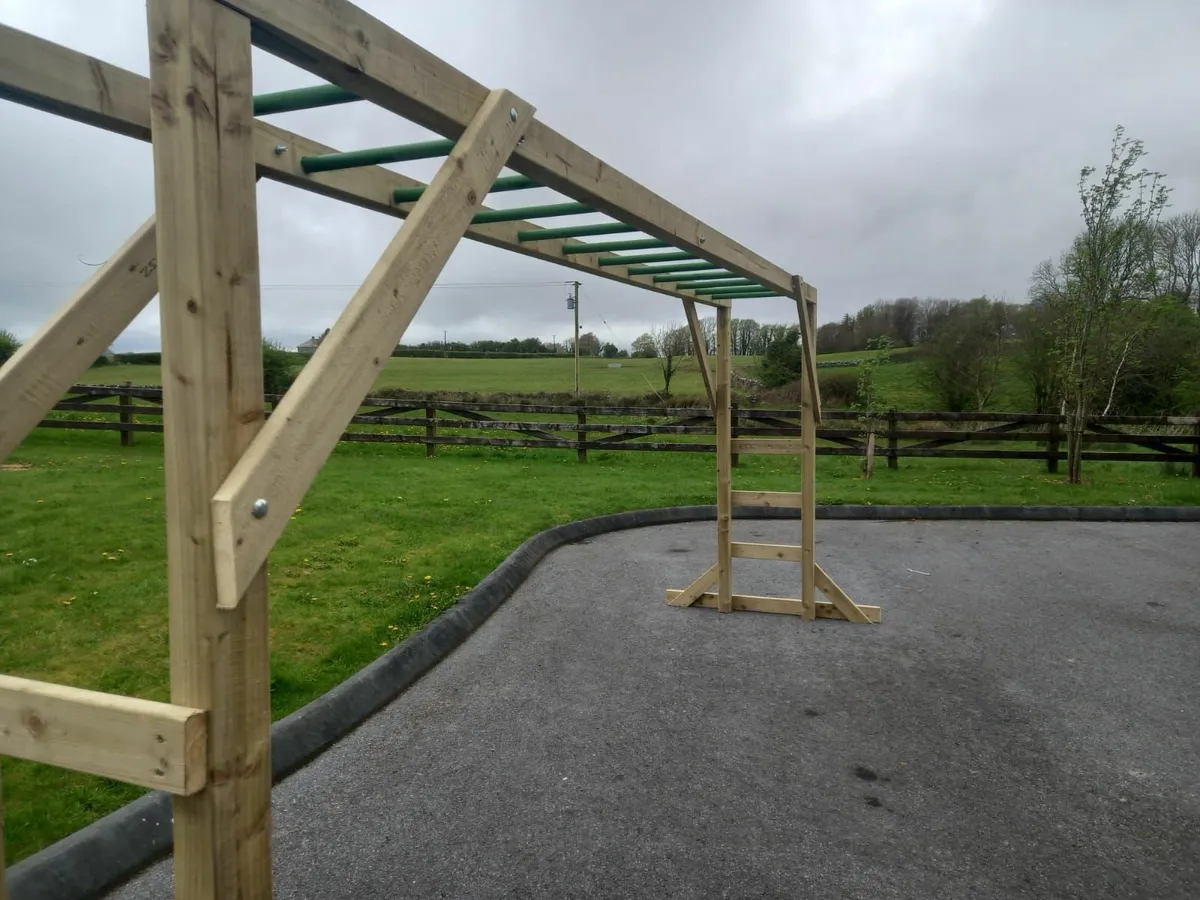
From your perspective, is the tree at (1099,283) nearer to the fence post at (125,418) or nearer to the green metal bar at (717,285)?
the green metal bar at (717,285)

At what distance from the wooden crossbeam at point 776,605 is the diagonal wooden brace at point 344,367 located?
4.29 metres

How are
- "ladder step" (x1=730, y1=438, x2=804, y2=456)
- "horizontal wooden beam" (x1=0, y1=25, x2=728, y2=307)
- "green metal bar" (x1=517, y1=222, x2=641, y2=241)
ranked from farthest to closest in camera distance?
"ladder step" (x1=730, y1=438, x2=804, y2=456), "green metal bar" (x1=517, y1=222, x2=641, y2=241), "horizontal wooden beam" (x1=0, y1=25, x2=728, y2=307)

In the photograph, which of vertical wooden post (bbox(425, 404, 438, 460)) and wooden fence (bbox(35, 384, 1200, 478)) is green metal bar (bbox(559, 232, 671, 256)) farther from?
vertical wooden post (bbox(425, 404, 438, 460))

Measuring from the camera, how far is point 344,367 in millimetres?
1502

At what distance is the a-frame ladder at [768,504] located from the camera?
530cm

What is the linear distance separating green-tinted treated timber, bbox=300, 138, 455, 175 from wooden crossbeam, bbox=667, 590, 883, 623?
13.8 ft

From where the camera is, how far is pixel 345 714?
348 cm

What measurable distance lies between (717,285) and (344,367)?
12.9 feet

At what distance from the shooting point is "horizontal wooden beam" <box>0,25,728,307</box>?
1651mm

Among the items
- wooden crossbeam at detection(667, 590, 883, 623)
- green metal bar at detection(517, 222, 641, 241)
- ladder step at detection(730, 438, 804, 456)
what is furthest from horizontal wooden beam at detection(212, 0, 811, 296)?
wooden crossbeam at detection(667, 590, 883, 623)

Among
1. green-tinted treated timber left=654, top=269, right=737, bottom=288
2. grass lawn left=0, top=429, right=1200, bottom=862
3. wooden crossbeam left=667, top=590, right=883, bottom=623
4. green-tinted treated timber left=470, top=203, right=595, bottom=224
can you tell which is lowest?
wooden crossbeam left=667, top=590, right=883, bottom=623

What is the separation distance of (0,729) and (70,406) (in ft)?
48.9

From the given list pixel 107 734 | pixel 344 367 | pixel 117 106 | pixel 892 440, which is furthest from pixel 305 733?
pixel 892 440

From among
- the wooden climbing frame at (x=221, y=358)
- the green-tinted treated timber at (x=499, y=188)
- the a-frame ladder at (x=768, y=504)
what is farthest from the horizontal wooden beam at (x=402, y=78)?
the a-frame ladder at (x=768, y=504)
